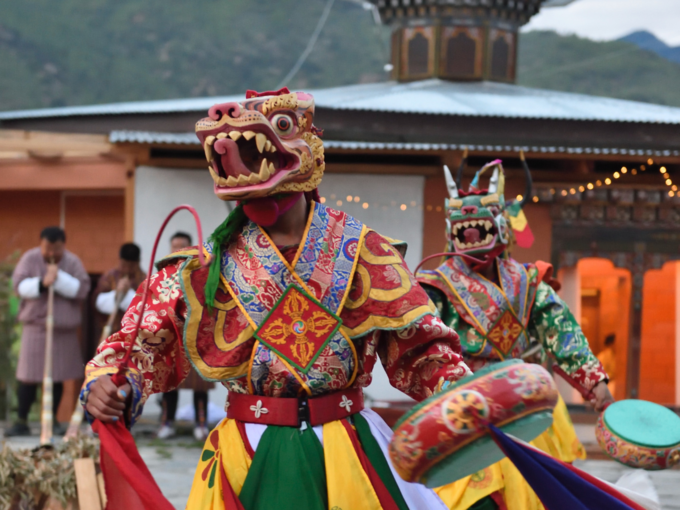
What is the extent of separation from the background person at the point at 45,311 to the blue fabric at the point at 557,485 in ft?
17.7

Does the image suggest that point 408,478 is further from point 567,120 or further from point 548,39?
point 548,39

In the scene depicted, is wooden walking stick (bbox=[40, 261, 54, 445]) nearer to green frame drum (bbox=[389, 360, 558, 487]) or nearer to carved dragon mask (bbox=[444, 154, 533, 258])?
Result: carved dragon mask (bbox=[444, 154, 533, 258])

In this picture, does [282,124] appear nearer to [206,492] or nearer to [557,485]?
[206,492]

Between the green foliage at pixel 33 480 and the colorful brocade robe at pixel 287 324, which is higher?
the colorful brocade robe at pixel 287 324

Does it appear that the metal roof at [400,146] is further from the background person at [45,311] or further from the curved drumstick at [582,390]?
the curved drumstick at [582,390]

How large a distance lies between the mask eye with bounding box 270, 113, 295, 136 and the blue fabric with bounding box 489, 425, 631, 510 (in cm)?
112

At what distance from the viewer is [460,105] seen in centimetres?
955

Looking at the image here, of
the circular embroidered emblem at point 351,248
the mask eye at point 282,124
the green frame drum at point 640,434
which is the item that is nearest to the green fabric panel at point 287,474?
the circular embroidered emblem at point 351,248

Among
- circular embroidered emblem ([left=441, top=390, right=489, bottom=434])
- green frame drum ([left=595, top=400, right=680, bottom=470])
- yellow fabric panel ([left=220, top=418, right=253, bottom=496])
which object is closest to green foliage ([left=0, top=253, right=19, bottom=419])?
green frame drum ([left=595, top=400, right=680, bottom=470])

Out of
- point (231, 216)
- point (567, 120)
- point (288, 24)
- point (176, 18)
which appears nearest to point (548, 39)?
point (288, 24)

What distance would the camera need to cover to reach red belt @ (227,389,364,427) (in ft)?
9.30

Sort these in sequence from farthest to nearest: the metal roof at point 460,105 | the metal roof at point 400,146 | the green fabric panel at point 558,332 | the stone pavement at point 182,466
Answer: the metal roof at point 460,105, the metal roof at point 400,146, the stone pavement at point 182,466, the green fabric panel at point 558,332

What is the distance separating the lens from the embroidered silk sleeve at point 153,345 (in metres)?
2.75

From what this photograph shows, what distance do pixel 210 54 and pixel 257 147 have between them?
38056 mm
